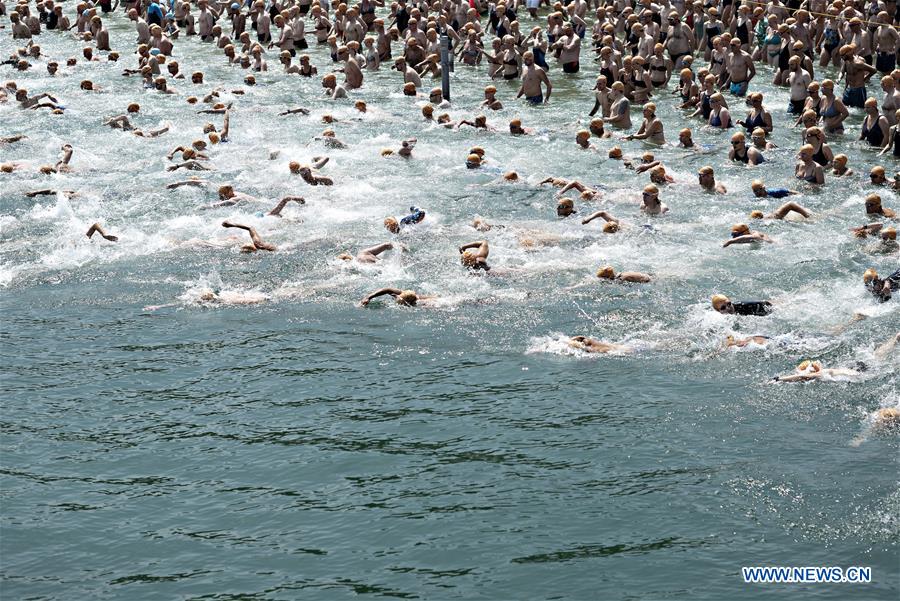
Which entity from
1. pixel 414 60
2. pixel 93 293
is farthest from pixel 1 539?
pixel 414 60

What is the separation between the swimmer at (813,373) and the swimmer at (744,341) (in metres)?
0.96

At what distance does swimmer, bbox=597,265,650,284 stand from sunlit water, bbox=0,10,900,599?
0.19 meters

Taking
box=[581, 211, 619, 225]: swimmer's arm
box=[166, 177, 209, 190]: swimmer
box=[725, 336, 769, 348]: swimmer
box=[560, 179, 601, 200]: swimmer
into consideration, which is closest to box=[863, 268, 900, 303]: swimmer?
box=[725, 336, 769, 348]: swimmer

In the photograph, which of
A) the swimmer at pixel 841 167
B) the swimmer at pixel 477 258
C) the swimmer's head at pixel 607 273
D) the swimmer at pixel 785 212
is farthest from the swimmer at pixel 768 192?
the swimmer at pixel 477 258

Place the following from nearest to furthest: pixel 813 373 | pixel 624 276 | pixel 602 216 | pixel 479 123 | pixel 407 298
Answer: pixel 813 373
pixel 407 298
pixel 624 276
pixel 602 216
pixel 479 123

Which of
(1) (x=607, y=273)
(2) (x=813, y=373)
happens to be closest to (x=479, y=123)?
(1) (x=607, y=273)

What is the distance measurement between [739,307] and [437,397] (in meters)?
4.58

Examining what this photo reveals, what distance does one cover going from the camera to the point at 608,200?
24203 millimetres

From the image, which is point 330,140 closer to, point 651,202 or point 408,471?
point 651,202

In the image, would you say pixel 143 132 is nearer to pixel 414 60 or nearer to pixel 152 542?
pixel 414 60

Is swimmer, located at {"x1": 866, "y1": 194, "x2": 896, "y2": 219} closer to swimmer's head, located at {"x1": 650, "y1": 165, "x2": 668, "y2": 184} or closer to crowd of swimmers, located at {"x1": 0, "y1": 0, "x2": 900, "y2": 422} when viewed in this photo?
crowd of swimmers, located at {"x1": 0, "y1": 0, "x2": 900, "y2": 422}

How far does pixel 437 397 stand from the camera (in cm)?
1697

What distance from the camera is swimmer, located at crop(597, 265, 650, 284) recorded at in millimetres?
20125

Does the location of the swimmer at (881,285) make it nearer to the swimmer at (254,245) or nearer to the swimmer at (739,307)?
the swimmer at (739,307)
